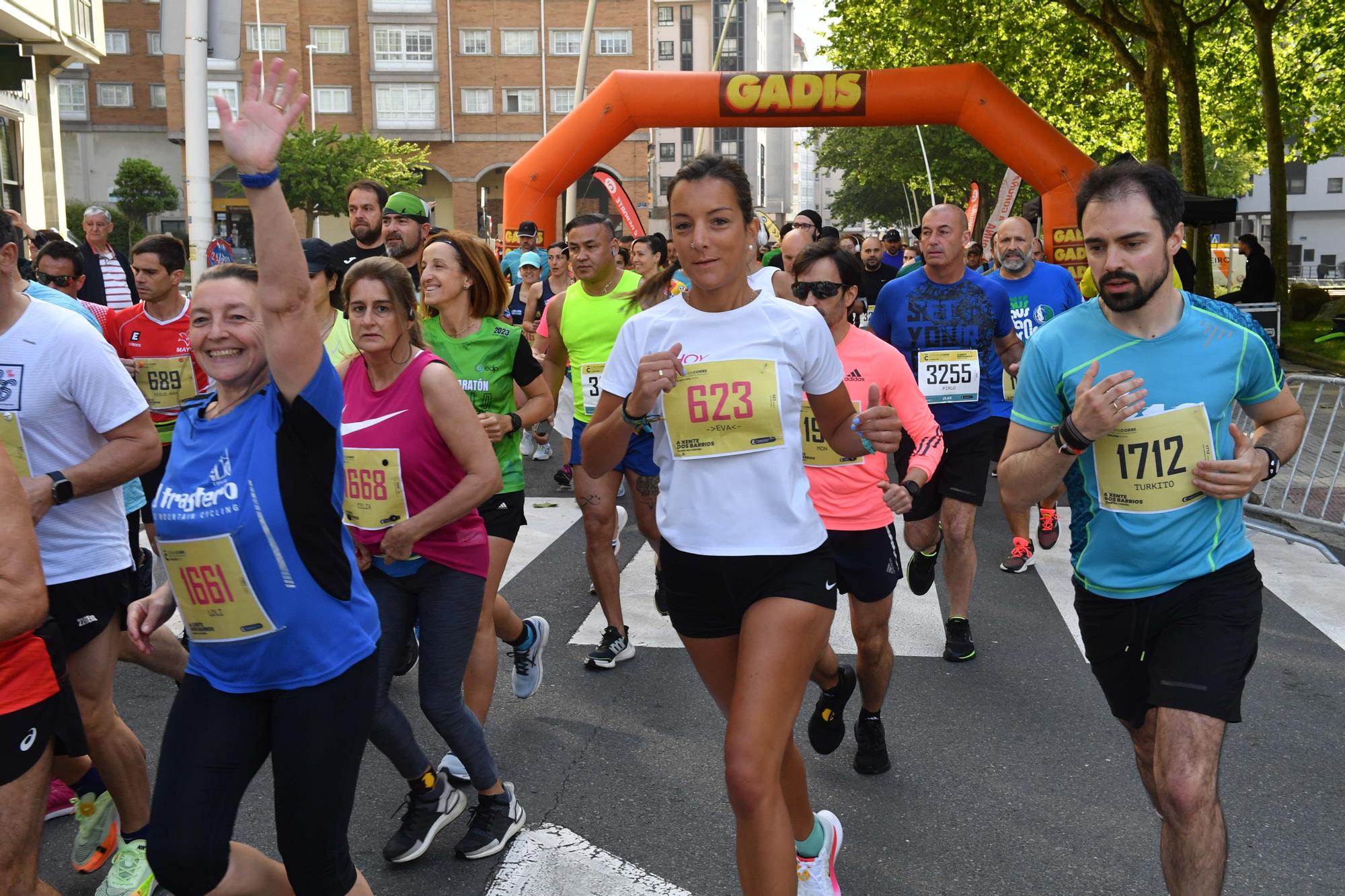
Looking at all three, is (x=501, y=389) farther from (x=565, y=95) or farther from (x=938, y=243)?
(x=565, y=95)

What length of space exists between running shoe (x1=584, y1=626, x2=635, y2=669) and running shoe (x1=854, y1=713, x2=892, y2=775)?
1582mm

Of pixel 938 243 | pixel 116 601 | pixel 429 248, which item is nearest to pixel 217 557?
pixel 116 601

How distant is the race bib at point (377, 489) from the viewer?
409 cm

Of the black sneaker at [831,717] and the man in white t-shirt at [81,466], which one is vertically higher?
the man in white t-shirt at [81,466]

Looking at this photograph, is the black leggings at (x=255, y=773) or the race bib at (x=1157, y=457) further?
the race bib at (x=1157, y=457)

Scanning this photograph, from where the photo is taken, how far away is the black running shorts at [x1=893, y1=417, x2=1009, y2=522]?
6.65 meters

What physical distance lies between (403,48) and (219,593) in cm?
6622

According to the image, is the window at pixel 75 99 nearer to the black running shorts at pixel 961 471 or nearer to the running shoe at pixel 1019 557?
the running shoe at pixel 1019 557

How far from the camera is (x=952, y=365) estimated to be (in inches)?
267

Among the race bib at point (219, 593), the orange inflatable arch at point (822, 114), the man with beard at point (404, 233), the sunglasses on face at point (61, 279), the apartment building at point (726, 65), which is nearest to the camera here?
the race bib at point (219, 593)

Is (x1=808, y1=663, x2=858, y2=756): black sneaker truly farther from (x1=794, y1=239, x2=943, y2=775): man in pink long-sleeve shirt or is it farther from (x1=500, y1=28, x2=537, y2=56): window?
(x1=500, y1=28, x2=537, y2=56): window

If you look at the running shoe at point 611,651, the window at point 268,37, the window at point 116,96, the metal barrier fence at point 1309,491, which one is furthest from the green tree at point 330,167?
the running shoe at point 611,651

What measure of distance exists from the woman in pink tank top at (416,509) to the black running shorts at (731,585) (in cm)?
89

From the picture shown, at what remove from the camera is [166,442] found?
6.47 metres
